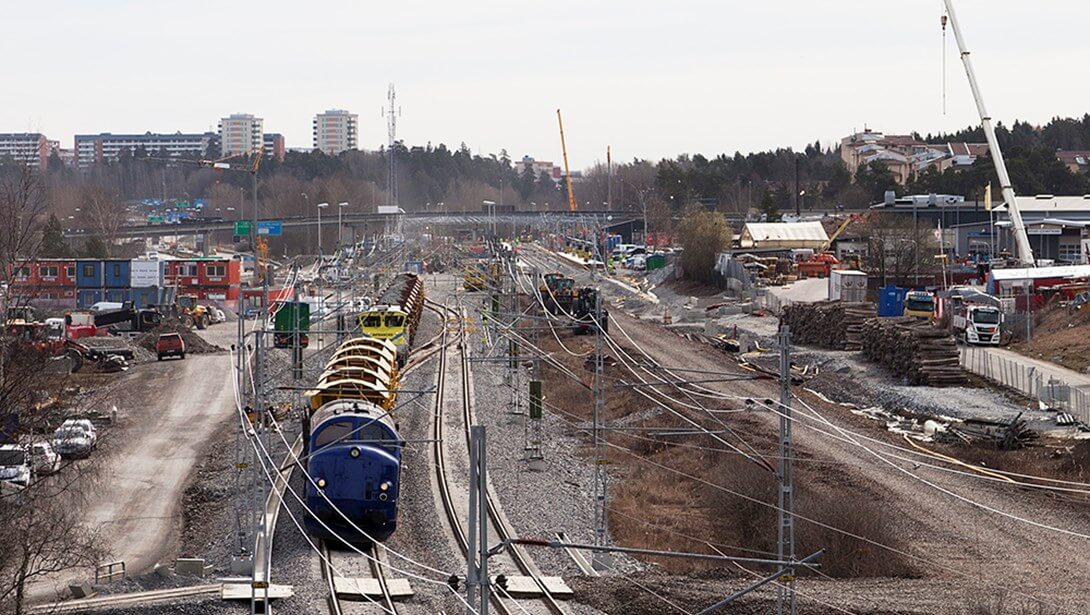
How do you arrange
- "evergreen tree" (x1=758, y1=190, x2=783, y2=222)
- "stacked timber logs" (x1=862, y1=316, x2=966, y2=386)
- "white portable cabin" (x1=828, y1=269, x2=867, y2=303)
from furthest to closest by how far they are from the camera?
"evergreen tree" (x1=758, y1=190, x2=783, y2=222) → "white portable cabin" (x1=828, y1=269, x2=867, y2=303) → "stacked timber logs" (x1=862, y1=316, x2=966, y2=386)

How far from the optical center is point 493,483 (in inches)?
1054

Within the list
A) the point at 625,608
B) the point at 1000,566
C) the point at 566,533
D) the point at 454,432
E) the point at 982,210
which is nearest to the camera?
the point at 625,608

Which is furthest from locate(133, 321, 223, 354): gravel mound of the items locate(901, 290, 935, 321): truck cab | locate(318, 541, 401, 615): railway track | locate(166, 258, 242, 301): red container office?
locate(318, 541, 401, 615): railway track

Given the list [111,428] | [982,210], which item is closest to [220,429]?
[111,428]

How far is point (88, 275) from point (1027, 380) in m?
49.2

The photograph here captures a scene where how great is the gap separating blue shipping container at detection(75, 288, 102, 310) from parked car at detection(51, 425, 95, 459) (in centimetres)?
4211

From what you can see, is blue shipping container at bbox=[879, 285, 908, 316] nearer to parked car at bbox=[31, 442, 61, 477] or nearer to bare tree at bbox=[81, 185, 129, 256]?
A: parked car at bbox=[31, 442, 61, 477]

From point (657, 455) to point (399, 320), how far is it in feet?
51.7

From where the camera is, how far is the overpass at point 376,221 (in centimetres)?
10350

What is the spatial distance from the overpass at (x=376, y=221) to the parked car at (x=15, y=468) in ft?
225

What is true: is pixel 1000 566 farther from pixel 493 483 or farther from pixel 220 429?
pixel 220 429

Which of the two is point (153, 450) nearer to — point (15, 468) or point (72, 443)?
point (72, 443)

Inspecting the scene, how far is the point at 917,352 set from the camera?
39.5 meters

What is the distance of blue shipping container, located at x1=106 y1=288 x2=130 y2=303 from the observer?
6894 cm
